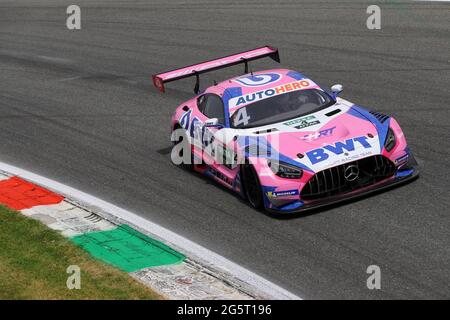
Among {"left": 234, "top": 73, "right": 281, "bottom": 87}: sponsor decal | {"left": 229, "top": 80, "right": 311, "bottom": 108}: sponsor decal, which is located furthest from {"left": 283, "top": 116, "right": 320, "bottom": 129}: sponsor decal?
{"left": 234, "top": 73, "right": 281, "bottom": 87}: sponsor decal

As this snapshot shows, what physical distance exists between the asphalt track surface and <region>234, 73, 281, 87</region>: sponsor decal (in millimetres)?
1440

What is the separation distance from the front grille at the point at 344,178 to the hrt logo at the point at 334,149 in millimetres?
176

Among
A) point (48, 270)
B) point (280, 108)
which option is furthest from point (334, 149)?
point (48, 270)

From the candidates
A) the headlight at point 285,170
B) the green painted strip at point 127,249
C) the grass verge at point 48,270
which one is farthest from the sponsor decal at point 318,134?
the grass verge at point 48,270

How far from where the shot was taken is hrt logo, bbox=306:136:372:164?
10.1m

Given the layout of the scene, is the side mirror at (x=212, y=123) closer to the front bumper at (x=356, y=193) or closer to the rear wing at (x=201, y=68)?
the rear wing at (x=201, y=68)

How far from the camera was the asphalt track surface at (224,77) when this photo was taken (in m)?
9.09

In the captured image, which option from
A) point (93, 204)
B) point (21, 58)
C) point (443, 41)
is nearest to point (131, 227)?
point (93, 204)

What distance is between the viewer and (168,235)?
32.8ft

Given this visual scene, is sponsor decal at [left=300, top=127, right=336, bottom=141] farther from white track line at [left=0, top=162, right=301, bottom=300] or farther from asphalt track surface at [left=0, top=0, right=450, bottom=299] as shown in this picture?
white track line at [left=0, top=162, right=301, bottom=300]

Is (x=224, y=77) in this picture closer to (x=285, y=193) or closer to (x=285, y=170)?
(x=285, y=170)

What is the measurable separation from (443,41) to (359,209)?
8.51 meters

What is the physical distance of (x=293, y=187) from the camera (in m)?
9.97
